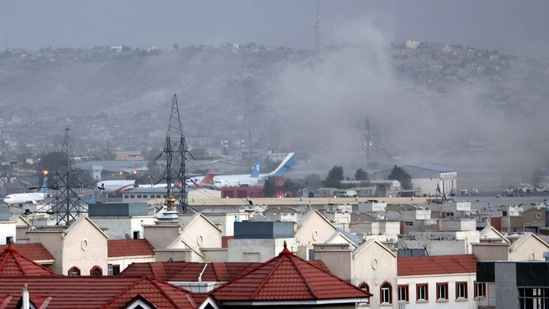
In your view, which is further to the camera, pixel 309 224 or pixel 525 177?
pixel 525 177

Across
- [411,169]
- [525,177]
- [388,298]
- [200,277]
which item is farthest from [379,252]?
[411,169]

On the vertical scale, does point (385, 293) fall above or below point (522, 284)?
above

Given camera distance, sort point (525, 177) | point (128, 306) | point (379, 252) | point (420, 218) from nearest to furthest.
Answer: point (128, 306)
point (379, 252)
point (420, 218)
point (525, 177)

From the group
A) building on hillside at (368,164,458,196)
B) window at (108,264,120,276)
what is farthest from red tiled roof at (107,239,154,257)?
building on hillside at (368,164,458,196)

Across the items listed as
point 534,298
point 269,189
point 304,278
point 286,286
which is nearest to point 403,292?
point 304,278

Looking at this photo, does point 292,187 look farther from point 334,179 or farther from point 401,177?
point 401,177

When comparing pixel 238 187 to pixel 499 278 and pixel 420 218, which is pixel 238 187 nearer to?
pixel 420 218

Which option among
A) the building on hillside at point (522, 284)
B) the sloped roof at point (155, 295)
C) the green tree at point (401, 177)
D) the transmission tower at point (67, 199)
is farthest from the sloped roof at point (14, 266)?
the green tree at point (401, 177)
